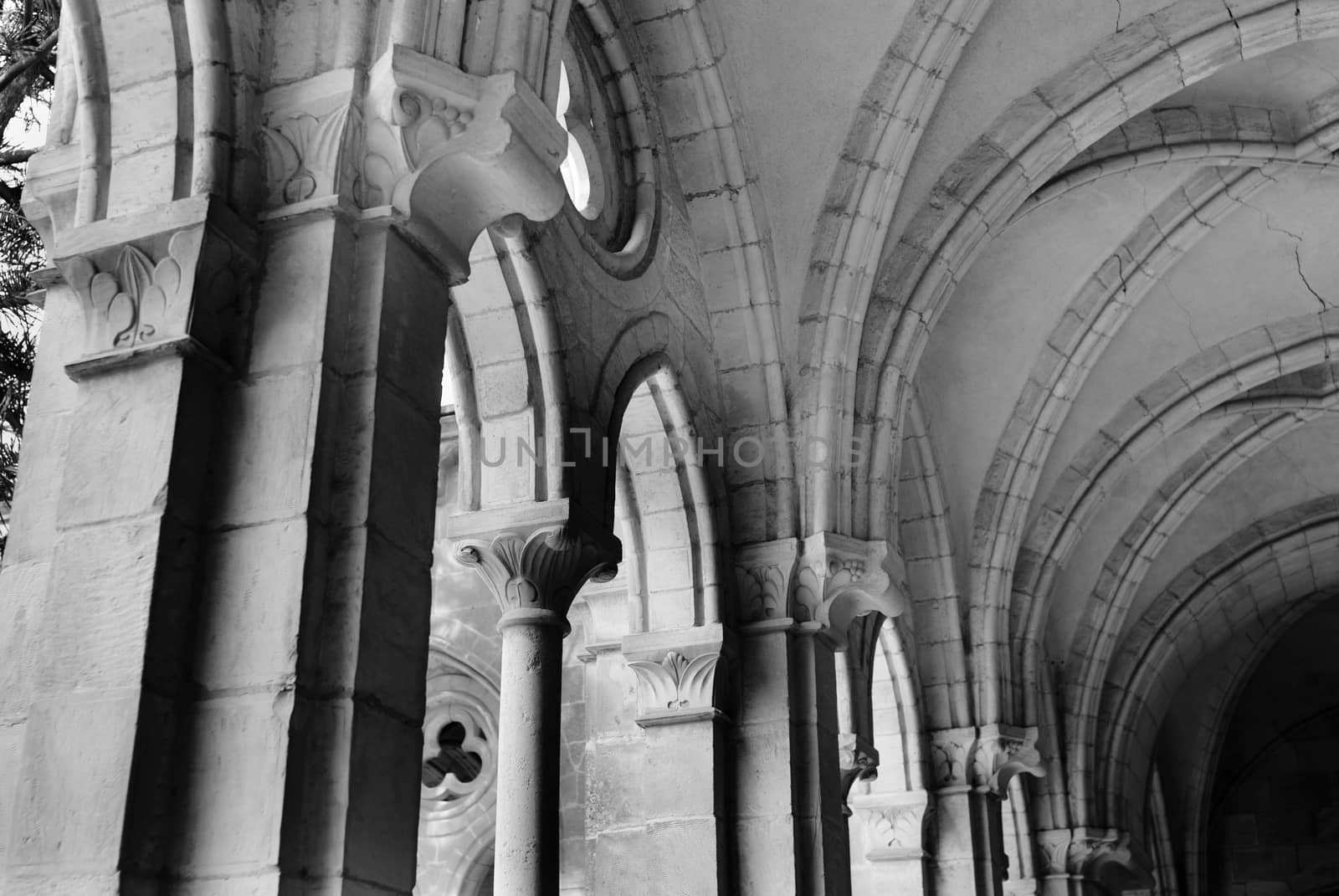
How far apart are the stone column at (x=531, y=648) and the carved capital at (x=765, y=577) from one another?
125 cm

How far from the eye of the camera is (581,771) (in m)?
8.78

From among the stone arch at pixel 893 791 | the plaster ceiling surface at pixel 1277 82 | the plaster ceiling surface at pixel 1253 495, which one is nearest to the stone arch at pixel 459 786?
the stone arch at pixel 893 791

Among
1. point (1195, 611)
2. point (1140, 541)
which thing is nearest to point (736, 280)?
point (1140, 541)

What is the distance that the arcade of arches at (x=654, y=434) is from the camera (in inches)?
126

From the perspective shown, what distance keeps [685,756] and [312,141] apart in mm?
3336

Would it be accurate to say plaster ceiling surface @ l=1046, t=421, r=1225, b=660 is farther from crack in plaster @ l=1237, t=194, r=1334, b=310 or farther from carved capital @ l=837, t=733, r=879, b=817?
carved capital @ l=837, t=733, r=879, b=817

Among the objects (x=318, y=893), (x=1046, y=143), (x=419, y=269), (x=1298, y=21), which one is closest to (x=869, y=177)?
(x=1046, y=143)

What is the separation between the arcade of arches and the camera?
321 cm

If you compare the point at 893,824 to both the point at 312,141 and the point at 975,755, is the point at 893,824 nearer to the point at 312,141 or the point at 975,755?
the point at 975,755

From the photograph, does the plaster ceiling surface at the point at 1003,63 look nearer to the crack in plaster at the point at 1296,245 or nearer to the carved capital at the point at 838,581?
the carved capital at the point at 838,581

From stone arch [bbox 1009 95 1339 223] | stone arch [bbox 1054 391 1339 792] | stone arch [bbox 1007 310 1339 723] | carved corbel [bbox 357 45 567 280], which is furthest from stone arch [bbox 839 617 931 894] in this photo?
carved corbel [bbox 357 45 567 280]

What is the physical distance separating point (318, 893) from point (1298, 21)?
6.13 metres

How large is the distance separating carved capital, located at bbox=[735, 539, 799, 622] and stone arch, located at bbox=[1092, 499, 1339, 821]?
20.8 feet

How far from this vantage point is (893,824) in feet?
30.5
